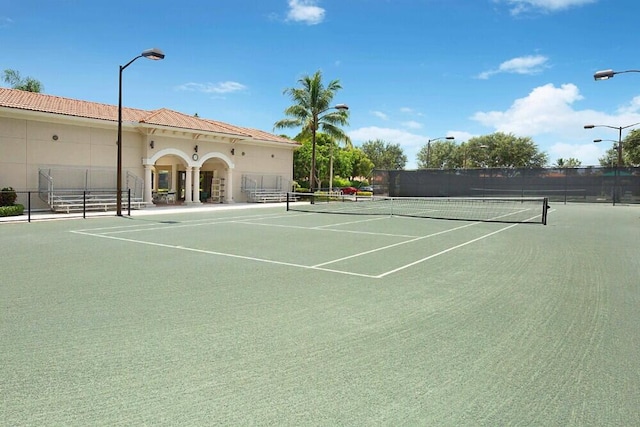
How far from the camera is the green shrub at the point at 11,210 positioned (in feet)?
60.6

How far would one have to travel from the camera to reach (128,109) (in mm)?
29047

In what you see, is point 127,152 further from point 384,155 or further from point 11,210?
point 384,155

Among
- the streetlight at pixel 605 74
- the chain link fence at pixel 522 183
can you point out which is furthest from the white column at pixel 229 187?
the streetlight at pixel 605 74

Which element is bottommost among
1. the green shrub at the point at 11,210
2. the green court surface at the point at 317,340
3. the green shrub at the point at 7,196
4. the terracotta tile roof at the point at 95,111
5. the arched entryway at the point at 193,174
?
the green court surface at the point at 317,340

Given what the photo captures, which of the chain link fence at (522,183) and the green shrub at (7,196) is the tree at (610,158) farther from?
the green shrub at (7,196)

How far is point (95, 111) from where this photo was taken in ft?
84.6

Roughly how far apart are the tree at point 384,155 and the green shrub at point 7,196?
73.5 metres

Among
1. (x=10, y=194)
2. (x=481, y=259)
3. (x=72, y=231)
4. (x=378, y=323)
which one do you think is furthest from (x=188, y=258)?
(x=10, y=194)

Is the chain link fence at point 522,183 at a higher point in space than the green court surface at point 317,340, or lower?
higher

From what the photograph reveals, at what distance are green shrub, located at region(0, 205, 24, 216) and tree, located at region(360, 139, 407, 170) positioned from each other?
243 ft

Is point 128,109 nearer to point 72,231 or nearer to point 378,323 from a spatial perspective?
point 72,231

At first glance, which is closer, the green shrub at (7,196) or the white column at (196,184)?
the green shrub at (7,196)

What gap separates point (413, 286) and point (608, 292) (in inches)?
107

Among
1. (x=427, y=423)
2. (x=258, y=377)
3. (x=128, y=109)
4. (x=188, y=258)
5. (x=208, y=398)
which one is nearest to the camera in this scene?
(x=427, y=423)
